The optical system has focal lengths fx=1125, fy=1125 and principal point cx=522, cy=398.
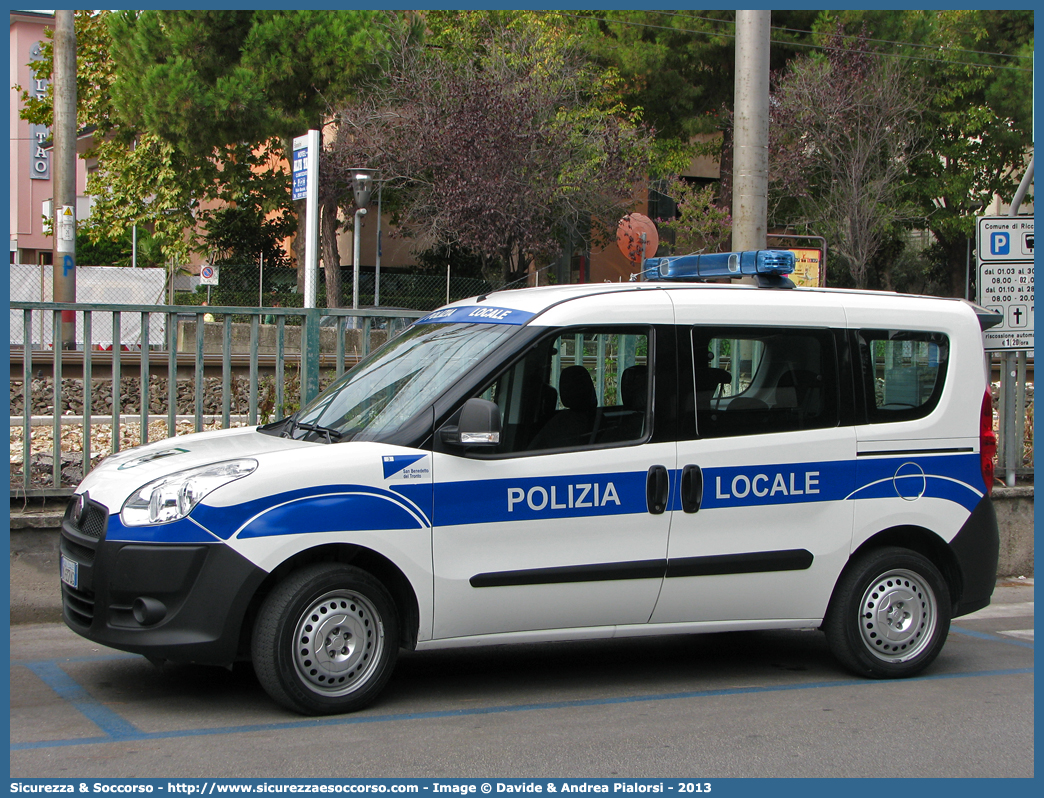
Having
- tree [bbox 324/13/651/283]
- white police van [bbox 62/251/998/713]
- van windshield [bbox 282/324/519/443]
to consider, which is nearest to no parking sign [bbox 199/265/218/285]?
tree [bbox 324/13/651/283]

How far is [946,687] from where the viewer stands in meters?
6.15

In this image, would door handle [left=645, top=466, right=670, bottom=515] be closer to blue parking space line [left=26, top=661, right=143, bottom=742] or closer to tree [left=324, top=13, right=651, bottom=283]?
blue parking space line [left=26, top=661, right=143, bottom=742]

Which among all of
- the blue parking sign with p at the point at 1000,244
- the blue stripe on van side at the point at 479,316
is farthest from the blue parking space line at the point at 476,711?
the blue parking sign with p at the point at 1000,244

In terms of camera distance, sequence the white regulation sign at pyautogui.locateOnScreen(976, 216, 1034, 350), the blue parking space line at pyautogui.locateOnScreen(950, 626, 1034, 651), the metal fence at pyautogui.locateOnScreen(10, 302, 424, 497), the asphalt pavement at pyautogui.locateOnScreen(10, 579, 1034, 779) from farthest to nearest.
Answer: the white regulation sign at pyautogui.locateOnScreen(976, 216, 1034, 350), the metal fence at pyautogui.locateOnScreen(10, 302, 424, 497), the blue parking space line at pyautogui.locateOnScreen(950, 626, 1034, 651), the asphalt pavement at pyautogui.locateOnScreen(10, 579, 1034, 779)

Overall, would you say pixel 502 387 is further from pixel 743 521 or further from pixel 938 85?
pixel 938 85

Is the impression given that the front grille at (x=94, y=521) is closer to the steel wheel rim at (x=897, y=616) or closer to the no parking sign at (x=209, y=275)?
the steel wheel rim at (x=897, y=616)

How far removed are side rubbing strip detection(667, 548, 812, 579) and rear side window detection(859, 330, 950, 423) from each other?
34.7 inches

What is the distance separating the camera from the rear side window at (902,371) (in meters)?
6.16

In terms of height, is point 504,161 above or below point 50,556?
above

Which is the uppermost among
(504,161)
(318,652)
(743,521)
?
(504,161)

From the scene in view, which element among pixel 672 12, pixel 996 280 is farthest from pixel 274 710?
pixel 672 12

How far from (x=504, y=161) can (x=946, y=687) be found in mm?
20174

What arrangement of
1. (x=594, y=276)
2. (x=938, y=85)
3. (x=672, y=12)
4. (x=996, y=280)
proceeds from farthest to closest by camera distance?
1. (x=594, y=276)
2. (x=938, y=85)
3. (x=672, y=12)
4. (x=996, y=280)

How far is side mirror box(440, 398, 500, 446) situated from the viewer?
513 centimetres
